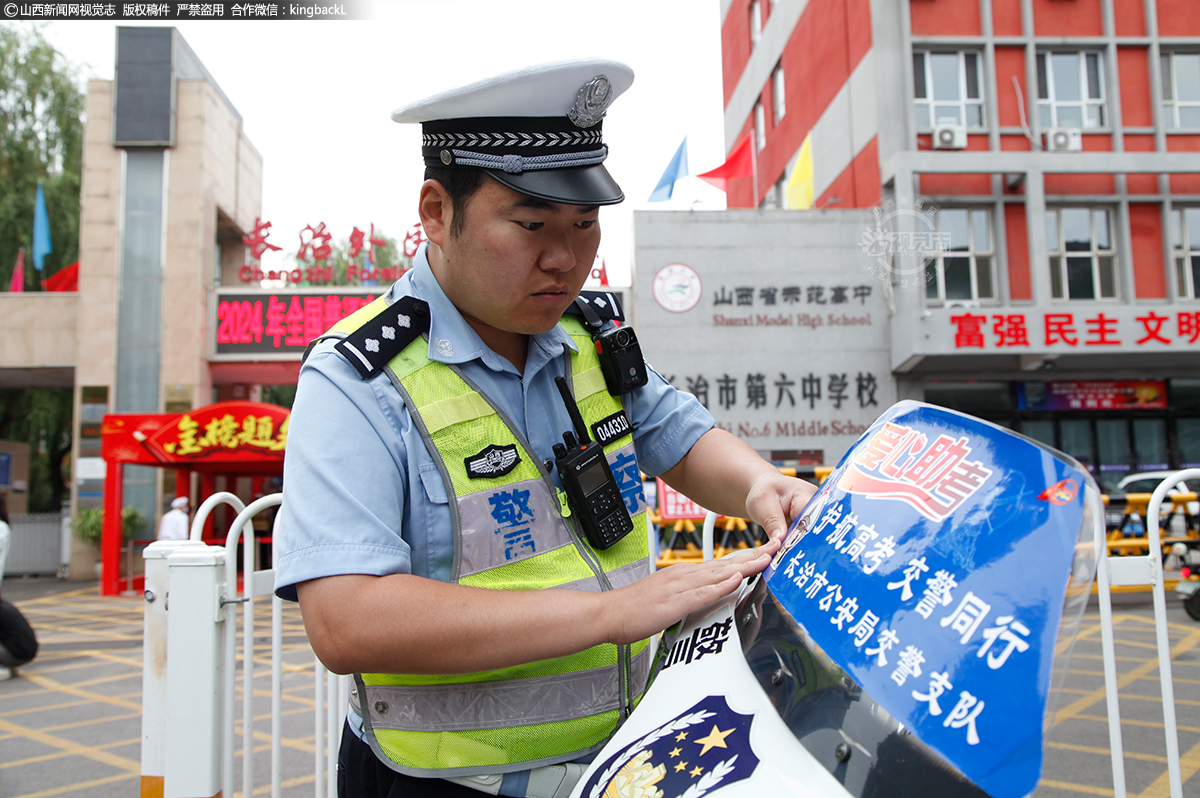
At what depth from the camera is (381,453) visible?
1.00 meters

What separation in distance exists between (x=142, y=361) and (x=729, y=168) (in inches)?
471

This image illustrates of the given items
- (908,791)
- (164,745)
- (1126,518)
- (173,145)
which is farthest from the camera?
(173,145)

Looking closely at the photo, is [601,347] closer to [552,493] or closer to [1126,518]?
[552,493]

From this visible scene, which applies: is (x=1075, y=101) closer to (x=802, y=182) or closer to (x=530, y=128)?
(x=802, y=182)

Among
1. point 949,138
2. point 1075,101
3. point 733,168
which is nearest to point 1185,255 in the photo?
point 1075,101

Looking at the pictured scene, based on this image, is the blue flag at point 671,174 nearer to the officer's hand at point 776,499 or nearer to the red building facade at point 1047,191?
the red building facade at point 1047,191

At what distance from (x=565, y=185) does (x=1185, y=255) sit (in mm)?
16796

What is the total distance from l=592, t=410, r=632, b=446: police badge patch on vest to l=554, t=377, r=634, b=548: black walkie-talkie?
57mm

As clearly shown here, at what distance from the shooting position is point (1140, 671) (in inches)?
243

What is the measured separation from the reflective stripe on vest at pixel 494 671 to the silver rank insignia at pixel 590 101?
1.28ft

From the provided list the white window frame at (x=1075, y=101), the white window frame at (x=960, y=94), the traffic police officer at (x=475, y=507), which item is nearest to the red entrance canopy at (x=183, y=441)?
the traffic police officer at (x=475, y=507)

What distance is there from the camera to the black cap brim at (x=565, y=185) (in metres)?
1.03

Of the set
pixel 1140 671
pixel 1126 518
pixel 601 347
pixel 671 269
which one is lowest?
pixel 1140 671

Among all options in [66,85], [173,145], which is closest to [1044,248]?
[173,145]
